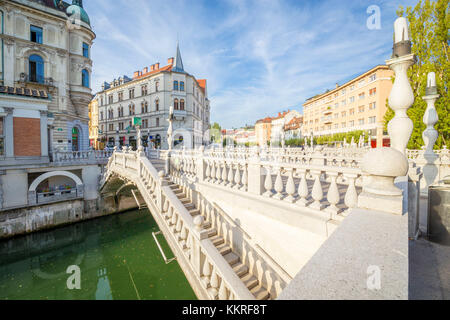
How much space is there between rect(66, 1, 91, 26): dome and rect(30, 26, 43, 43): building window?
379 cm

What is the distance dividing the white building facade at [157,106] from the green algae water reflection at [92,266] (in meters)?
20.0

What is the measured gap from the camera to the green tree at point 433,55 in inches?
495

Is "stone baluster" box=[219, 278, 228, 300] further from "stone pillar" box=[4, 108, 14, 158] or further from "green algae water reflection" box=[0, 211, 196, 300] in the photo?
"stone pillar" box=[4, 108, 14, 158]

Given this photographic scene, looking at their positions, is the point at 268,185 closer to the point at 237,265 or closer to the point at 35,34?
the point at 237,265

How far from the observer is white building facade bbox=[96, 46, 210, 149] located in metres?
31.7

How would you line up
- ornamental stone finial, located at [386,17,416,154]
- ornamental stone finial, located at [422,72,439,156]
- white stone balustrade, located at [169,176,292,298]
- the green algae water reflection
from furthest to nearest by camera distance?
the green algae water reflection < ornamental stone finial, located at [422,72,439,156] < white stone balustrade, located at [169,176,292,298] < ornamental stone finial, located at [386,17,416,154]

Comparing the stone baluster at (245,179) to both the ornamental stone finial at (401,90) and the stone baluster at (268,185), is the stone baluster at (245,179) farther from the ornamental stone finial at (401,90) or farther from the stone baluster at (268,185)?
the ornamental stone finial at (401,90)

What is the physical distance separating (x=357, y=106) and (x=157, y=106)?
40.0 meters

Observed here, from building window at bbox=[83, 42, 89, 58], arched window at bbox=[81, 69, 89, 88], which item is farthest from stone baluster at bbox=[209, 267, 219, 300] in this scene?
building window at bbox=[83, 42, 89, 58]

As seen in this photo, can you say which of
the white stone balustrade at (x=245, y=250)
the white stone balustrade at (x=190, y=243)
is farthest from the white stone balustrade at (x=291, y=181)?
the white stone balustrade at (x=190, y=243)

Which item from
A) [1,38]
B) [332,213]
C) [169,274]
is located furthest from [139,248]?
[1,38]

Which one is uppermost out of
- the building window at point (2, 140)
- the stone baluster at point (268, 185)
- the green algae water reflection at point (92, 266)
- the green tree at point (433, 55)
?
the green tree at point (433, 55)
